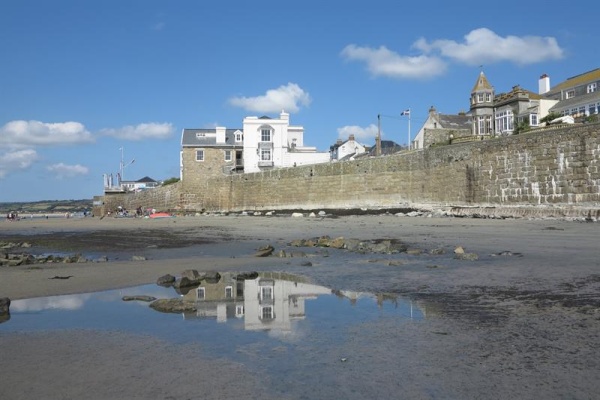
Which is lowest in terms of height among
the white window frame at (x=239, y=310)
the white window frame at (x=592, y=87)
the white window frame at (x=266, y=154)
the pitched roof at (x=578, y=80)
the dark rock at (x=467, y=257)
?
the white window frame at (x=239, y=310)

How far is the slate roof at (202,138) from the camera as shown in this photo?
173 feet

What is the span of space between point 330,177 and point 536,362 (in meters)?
32.8

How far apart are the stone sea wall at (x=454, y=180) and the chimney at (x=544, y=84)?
30946 mm

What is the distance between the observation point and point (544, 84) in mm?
53594

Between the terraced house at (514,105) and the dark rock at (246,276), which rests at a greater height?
the terraced house at (514,105)

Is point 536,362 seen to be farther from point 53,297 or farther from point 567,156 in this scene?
point 567,156

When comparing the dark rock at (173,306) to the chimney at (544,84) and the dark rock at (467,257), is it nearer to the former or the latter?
the dark rock at (467,257)

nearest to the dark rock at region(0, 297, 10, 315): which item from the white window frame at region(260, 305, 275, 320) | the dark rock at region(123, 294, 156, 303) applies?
the dark rock at region(123, 294, 156, 303)

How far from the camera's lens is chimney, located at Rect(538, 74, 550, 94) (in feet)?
175

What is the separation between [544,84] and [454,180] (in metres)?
33.6

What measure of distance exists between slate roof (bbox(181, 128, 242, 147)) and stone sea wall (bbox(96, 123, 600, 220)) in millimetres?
6200

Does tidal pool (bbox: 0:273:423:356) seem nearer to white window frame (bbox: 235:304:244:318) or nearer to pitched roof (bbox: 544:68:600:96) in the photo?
white window frame (bbox: 235:304:244:318)

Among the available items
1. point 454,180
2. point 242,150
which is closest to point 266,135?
point 242,150

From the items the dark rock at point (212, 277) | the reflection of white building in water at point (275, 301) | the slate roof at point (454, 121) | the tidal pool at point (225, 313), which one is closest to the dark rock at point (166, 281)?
the tidal pool at point (225, 313)
